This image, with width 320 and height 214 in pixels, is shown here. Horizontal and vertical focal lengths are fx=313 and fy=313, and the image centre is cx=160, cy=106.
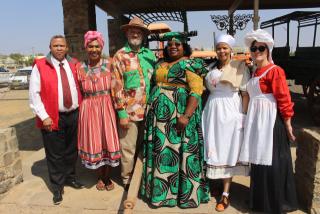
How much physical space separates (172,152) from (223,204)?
687 millimetres

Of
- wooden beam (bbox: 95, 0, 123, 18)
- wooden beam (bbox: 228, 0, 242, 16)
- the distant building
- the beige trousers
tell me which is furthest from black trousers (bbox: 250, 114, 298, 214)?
the distant building

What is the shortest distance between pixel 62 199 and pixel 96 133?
0.81 meters

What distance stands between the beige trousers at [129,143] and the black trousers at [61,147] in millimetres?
529

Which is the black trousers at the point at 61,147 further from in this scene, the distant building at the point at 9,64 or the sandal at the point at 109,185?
the distant building at the point at 9,64

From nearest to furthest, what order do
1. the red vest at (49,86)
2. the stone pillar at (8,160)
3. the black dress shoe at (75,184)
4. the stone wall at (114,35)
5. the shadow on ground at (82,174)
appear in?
the red vest at (49,86)
the stone pillar at (8,160)
the black dress shoe at (75,184)
the shadow on ground at (82,174)
the stone wall at (114,35)

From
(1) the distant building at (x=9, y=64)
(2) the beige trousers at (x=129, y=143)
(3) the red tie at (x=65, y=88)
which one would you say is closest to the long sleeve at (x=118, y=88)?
(2) the beige trousers at (x=129, y=143)

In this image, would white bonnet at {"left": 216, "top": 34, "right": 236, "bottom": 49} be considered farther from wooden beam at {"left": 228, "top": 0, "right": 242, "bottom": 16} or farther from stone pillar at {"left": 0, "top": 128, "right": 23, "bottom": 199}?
wooden beam at {"left": 228, "top": 0, "right": 242, "bottom": 16}

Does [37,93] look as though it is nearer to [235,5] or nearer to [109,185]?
[109,185]

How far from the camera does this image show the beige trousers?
312 centimetres

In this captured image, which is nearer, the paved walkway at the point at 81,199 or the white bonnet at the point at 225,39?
the white bonnet at the point at 225,39

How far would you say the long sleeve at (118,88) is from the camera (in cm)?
296

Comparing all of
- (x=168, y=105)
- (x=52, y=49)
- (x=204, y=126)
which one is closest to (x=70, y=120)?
(x=52, y=49)

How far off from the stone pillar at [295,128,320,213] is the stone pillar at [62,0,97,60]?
3.36 m

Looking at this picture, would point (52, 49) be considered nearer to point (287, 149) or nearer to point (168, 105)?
point (168, 105)
